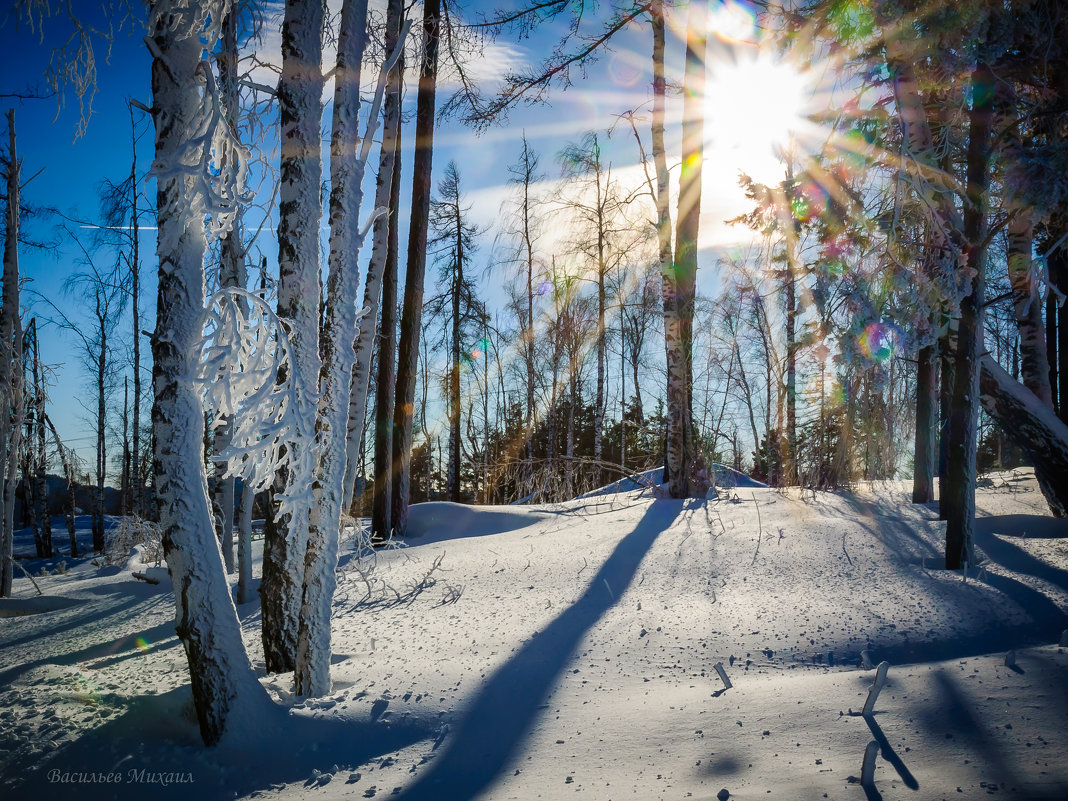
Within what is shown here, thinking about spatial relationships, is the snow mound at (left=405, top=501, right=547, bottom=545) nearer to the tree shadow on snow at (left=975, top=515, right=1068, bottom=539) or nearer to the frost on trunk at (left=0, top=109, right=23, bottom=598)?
the tree shadow on snow at (left=975, top=515, right=1068, bottom=539)

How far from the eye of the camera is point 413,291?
7879 mm

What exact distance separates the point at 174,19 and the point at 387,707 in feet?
11.8

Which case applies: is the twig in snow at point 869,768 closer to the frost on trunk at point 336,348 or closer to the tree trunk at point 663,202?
the frost on trunk at point 336,348

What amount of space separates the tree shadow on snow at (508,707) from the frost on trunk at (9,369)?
27.5ft

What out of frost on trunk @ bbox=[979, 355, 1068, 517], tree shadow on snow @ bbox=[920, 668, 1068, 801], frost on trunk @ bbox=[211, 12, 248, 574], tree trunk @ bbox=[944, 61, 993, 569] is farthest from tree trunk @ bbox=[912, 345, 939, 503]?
frost on trunk @ bbox=[211, 12, 248, 574]

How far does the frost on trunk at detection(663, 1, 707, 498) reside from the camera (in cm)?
770

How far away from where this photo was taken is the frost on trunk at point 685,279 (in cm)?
770

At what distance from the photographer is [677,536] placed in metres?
5.79

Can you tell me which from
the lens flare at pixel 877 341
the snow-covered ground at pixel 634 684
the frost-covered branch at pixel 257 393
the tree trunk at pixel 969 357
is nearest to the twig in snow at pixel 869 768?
the snow-covered ground at pixel 634 684

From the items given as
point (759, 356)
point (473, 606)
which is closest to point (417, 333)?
point (473, 606)

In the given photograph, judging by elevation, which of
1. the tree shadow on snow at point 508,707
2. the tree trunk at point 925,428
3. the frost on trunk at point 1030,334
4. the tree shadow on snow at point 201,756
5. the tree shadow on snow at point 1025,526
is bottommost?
the tree shadow on snow at point 201,756

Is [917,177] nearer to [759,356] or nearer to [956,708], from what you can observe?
[956,708]

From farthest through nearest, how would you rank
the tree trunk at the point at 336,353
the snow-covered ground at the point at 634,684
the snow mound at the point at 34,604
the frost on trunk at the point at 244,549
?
the snow mound at the point at 34,604 → the frost on trunk at the point at 244,549 → the tree trunk at the point at 336,353 → the snow-covered ground at the point at 634,684

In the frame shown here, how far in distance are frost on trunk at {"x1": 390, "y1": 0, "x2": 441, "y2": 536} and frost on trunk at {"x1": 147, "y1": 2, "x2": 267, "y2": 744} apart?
196 inches
